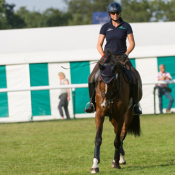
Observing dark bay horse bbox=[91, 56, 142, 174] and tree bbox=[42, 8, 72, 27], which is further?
tree bbox=[42, 8, 72, 27]

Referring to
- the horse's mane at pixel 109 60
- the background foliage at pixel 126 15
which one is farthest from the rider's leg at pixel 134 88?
the background foliage at pixel 126 15

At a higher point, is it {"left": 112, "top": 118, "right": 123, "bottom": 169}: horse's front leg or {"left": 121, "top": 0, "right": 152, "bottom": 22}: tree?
{"left": 121, "top": 0, "right": 152, "bottom": 22}: tree

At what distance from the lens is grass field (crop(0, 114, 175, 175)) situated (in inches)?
307

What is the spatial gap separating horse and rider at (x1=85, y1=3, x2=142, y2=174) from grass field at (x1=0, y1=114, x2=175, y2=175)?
585mm

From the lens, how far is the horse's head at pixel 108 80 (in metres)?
7.17

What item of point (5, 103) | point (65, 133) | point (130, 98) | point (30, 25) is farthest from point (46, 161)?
point (30, 25)

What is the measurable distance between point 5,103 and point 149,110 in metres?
5.79

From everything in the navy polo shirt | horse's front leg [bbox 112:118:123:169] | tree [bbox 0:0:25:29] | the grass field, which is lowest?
the grass field

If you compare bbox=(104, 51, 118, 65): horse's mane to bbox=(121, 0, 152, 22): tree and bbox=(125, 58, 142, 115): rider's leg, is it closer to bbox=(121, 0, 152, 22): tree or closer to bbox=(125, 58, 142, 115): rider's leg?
bbox=(125, 58, 142, 115): rider's leg

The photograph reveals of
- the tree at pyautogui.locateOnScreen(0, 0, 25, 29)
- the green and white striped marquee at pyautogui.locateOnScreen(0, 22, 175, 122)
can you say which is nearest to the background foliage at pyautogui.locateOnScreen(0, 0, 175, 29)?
the tree at pyautogui.locateOnScreen(0, 0, 25, 29)

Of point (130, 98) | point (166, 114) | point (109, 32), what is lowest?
point (166, 114)

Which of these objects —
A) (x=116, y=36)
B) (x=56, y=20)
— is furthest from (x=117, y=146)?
(x=56, y=20)

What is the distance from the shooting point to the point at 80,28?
19.4 m

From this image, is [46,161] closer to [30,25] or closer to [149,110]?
[149,110]
